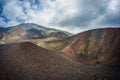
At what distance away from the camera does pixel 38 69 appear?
2292 cm

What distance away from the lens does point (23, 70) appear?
877 inches

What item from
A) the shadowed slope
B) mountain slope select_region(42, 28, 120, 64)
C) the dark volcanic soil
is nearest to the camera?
the dark volcanic soil

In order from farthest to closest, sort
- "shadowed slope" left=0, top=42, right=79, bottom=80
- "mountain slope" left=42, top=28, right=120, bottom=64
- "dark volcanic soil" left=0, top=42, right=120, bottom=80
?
"mountain slope" left=42, top=28, right=120, bottom=64 → "shadowed slope" left=0, top=42, right=79, bottom=80 → "dark volcanic soil" left=0, top=42, right=120, bottom=80

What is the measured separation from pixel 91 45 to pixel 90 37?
475cm

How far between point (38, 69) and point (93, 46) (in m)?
30.3

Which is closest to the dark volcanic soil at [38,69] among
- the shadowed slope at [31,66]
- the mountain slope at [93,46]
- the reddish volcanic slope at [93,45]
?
the shadowed slope at [31,66]

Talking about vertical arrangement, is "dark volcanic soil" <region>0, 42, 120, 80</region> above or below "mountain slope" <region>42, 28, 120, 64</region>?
below

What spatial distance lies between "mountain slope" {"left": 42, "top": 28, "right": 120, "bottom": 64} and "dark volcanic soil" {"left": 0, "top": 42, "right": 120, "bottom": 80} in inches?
696

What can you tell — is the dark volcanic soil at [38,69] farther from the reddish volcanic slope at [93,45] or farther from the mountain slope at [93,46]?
the reddish volcanic slope at [93,45]

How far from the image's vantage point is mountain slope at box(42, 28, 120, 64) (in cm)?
4220

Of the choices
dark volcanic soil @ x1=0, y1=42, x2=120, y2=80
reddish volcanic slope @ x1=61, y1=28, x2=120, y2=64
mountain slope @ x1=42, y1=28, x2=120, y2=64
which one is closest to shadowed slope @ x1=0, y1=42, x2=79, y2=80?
dark volcanic soil @ x1=0, y1=42, x2=120, y2=80

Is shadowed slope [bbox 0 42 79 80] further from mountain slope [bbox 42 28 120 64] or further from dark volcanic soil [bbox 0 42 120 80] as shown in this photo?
mountain slope [bbox 42 28 120 64]

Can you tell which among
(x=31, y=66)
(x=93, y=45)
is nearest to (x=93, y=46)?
(x=93, y=45)

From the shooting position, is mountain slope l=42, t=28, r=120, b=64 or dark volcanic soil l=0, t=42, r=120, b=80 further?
mountain slope l=42, t=28, r=120, b=64
